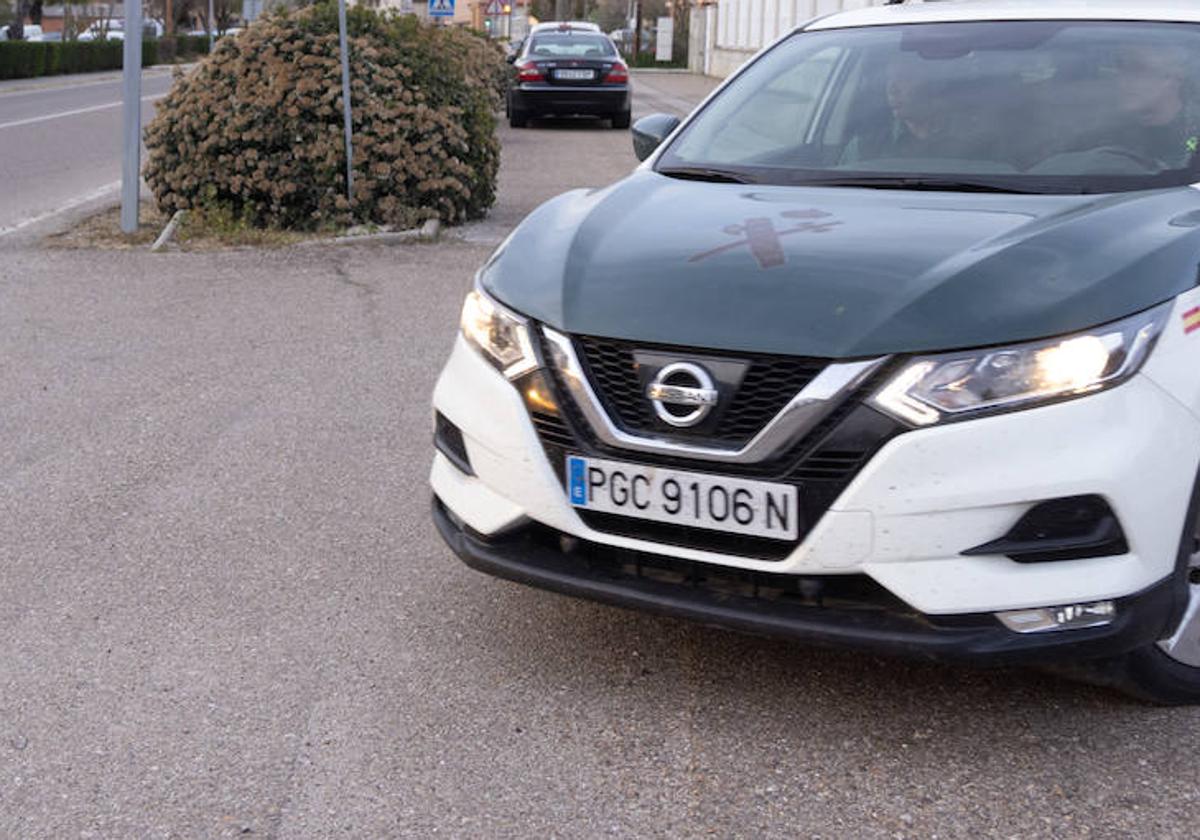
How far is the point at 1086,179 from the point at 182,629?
264 centimetres

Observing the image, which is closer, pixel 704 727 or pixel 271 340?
pixel 704 727

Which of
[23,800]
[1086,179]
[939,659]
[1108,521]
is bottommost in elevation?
[23,800]

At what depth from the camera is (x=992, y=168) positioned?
4438 mm

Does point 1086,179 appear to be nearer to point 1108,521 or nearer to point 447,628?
point 1108,521

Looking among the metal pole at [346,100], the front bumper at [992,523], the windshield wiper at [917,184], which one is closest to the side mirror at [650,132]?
the windshield wiper at [917,184]

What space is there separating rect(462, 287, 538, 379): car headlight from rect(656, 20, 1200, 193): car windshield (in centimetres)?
107

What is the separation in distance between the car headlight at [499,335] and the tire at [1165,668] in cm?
143

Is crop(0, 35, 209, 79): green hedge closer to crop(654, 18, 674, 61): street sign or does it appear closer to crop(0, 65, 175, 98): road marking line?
crop(0, 65, 175, 98): road marking line

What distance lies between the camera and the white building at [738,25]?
35875 millimetres

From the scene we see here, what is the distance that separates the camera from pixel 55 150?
63.6 ft

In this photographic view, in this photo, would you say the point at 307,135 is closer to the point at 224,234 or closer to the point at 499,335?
the point at 224,234

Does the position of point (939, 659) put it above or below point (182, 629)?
above

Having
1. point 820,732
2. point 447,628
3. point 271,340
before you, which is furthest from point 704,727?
point 271,340

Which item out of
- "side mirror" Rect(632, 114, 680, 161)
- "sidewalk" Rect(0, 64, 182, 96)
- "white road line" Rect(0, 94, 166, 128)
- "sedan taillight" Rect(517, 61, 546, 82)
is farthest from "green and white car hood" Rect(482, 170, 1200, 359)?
"sidewalk" Rect(0, 64, 182, 96)
